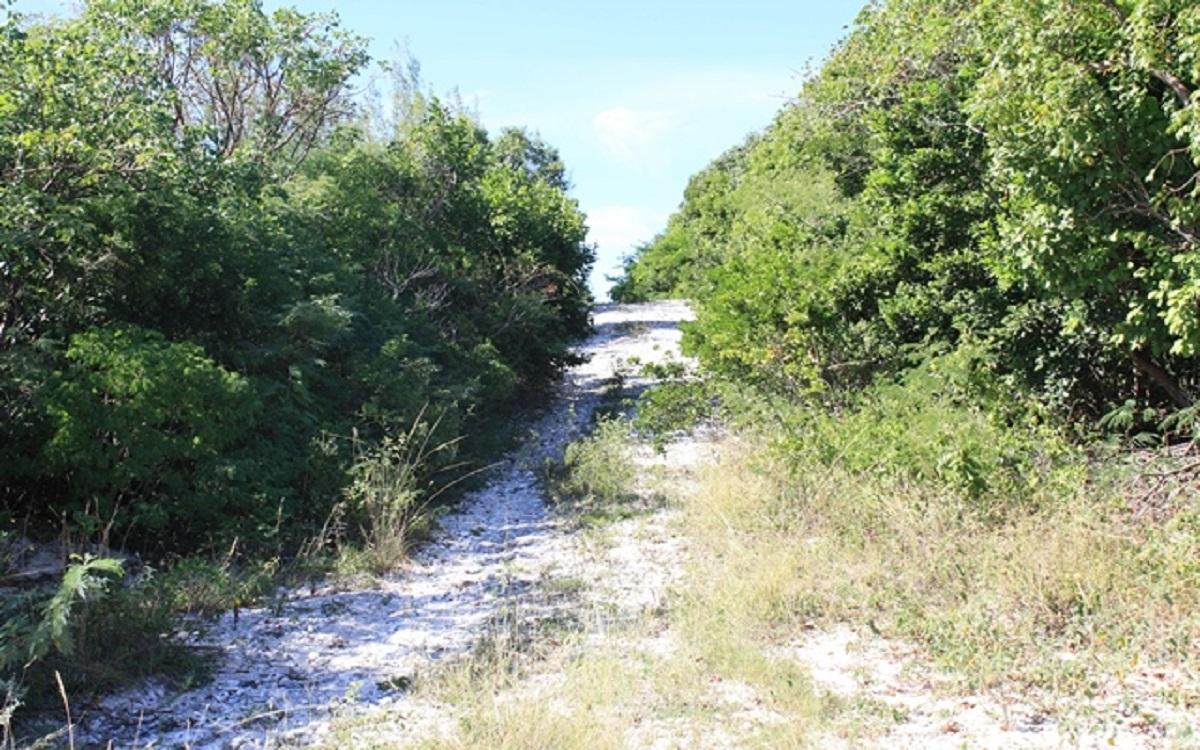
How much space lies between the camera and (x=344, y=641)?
6980 millimetres

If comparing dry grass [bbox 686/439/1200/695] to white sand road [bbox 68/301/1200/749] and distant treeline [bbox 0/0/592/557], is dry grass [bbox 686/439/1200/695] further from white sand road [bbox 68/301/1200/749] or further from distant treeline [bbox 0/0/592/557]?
distant treeline [bbox 0/0/592/557]

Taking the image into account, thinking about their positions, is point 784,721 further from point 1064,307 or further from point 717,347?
point 717,347

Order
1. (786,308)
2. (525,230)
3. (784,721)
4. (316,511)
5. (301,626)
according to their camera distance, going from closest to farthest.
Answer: (784,721)
(301,626)
(316,511)
(786,308)
(525,230)

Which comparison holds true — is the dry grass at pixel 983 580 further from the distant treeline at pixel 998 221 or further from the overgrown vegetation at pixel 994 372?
the distant treeline at pixel 998 221

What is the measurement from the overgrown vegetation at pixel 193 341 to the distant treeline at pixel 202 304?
0.09 feet

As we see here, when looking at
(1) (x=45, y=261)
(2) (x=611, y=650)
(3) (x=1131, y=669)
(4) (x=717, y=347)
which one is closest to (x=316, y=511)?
(1) (x=45, y=261)

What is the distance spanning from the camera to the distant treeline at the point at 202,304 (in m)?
7.57

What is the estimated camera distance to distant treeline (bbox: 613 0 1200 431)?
22.4ft

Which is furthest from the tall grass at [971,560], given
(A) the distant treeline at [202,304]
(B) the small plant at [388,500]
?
(A) the distant treeline at [202,304]

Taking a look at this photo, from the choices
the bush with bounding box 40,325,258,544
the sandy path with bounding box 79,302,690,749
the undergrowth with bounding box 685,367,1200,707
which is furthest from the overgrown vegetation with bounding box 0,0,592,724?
the undergrowth with bounding box 685,367,1200,707

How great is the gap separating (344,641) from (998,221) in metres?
6.62

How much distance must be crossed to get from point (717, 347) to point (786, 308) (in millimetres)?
1057

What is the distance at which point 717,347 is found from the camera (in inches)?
459

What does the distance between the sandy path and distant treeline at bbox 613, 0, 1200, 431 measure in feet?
11.9
